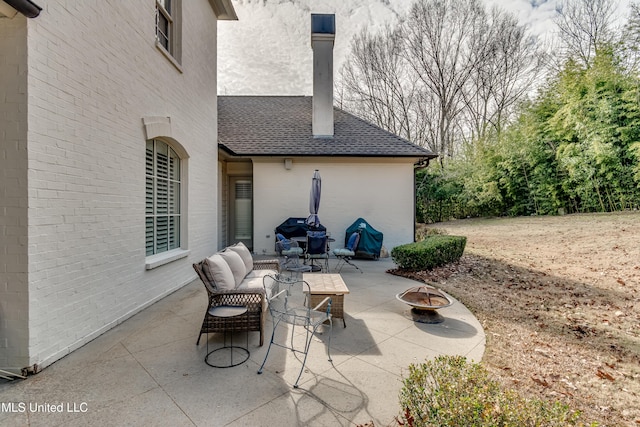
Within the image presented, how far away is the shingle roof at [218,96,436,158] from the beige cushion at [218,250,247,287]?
4886mm

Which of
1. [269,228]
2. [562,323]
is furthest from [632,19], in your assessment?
[269,228]

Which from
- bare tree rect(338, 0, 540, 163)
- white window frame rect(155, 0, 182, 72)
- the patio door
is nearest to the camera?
white window frame rect(155, 0, 182, 72)

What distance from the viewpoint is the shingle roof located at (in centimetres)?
933

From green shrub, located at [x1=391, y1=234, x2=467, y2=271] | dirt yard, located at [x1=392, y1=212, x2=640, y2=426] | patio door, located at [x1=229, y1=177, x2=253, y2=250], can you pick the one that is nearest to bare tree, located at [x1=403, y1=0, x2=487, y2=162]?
dirt yard, located at [x1=392, y1=212, x2=640, y2=426]

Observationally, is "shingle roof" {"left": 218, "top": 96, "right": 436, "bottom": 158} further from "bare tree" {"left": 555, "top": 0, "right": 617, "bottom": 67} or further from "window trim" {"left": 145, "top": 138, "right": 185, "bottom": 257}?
"bare tree" {"left": 555, "top": 0, "right": 617, "bottom": 67}

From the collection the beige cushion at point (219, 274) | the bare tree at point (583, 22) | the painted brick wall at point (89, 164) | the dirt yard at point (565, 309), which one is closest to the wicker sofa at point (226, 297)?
the beige cushion at point (219, 274)

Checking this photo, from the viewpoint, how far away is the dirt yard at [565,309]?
8.60 ft

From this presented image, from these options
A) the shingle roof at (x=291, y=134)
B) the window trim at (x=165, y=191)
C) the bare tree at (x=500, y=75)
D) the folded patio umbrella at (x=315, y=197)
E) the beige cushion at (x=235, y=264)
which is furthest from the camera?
the bare tree at (x=500, y=75)

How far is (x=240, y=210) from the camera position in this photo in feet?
34.2

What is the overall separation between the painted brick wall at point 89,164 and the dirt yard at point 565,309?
4497 mm

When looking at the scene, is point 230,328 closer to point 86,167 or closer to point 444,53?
point 86,167

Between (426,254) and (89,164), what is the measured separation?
252 inches

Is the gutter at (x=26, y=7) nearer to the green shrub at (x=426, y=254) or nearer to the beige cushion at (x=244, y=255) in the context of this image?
the beige cushion at (x=244, y=255)

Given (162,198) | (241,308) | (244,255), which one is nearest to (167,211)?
(162,198)
